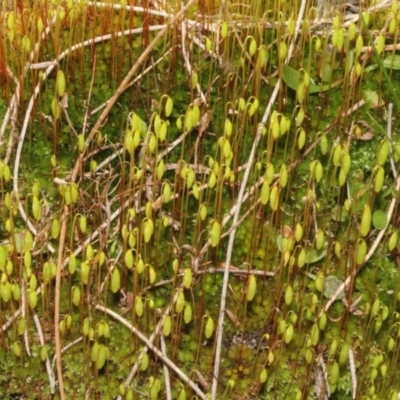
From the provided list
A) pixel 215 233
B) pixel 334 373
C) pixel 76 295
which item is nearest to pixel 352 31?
pixel 215 233

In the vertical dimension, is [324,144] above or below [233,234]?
above

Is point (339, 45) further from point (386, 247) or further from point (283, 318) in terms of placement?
point (283, 318)

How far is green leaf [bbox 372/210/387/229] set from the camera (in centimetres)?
168

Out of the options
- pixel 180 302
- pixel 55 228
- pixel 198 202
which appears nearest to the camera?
pixel 180 302

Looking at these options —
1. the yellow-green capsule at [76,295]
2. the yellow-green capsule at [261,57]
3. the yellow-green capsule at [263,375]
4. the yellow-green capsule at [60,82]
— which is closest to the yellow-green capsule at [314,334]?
the yellow-green capsule at [263,375]

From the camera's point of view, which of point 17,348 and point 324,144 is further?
point 324,144

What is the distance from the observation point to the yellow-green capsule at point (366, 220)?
5.18ft

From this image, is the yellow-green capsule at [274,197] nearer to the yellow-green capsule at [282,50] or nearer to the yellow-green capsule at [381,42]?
the yellow-green capsule at [282,50]

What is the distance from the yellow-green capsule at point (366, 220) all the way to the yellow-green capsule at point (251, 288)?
0.28 meters

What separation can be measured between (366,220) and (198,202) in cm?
43

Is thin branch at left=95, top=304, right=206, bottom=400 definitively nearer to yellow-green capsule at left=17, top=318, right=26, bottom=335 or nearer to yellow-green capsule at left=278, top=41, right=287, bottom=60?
yellow-green capsule at left=17, top=318, right=26, bottom=335

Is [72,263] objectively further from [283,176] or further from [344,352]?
[344,352]

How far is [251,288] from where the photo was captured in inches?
63.2

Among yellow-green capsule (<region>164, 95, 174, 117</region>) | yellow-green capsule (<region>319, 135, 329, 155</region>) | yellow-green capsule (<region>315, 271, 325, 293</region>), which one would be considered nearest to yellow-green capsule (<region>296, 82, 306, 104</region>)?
yellow-green capsule (<region>319, 135, 329, 155</region>)
